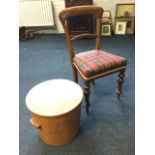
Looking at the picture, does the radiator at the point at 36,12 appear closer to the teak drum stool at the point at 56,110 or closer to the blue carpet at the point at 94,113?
the blue carpet at the point at 94,113

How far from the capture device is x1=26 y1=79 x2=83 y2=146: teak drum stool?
1241 millimetres

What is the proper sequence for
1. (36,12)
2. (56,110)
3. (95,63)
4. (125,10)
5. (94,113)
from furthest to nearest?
(36,12)
(125,10)
(94,113)
(95,63)
(56,110)

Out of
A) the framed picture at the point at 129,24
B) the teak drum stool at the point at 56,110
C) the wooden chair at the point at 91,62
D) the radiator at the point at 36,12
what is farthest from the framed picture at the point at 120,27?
the teak drum stool at the point at 56,110

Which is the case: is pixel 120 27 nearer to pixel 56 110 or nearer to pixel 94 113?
pixel 94 113

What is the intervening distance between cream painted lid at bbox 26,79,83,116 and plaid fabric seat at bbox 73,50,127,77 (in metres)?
0.20

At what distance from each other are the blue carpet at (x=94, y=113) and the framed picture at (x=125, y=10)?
2.21 feet

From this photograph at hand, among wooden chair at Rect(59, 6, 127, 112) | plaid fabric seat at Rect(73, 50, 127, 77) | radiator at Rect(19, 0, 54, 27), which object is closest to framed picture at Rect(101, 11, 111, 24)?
radiator at Rect(19, 0, 54, 27)

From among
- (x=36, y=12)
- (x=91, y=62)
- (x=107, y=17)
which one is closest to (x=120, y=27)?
(x=107, y=17)

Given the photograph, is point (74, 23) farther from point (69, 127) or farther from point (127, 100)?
point (69, 127)

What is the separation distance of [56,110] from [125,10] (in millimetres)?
2764

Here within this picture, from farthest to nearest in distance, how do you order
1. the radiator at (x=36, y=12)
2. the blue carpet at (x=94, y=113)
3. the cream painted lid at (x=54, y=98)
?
1. the radiator at (x=36, y=12)
2. the blue carpet at (x=94, y=113)
3. the cream painted lid at (x=54, y=98)

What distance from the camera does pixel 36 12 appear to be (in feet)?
11.5

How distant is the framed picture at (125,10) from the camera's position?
330 cm

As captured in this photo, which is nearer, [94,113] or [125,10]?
[94,113]
